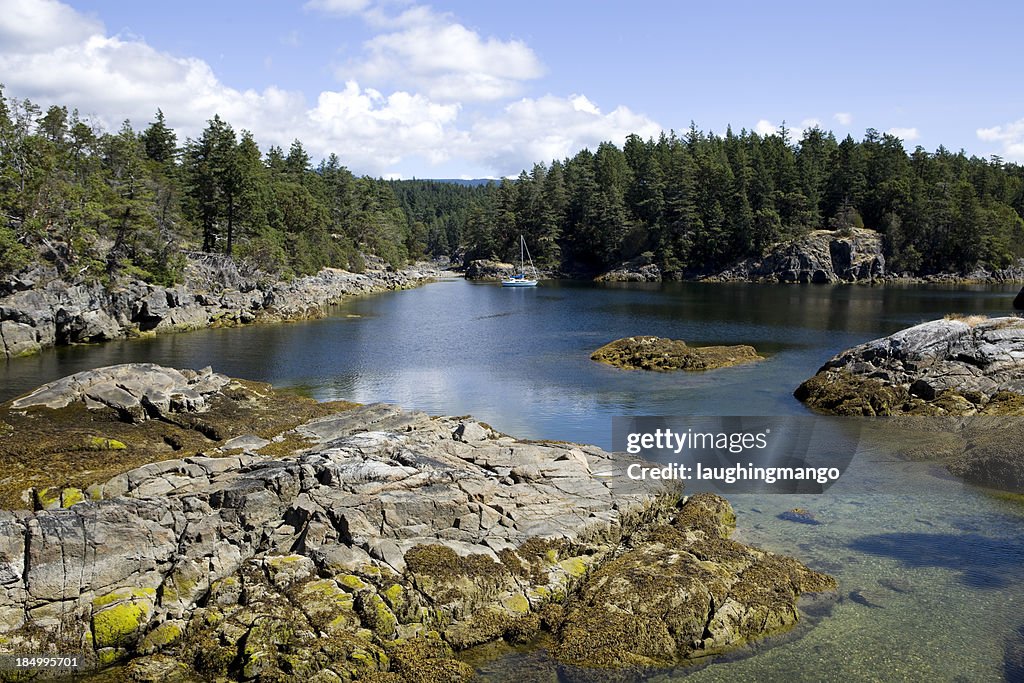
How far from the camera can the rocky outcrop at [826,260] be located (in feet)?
371

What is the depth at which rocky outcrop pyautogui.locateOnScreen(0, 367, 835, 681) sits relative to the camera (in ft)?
40.4

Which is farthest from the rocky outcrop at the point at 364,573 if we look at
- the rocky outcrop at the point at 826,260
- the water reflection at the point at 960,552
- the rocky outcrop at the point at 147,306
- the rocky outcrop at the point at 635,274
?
the rocky outcrop at the point at 635,274

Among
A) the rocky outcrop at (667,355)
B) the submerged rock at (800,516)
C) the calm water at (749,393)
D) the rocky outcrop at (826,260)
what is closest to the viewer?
the calm water at (749,393)

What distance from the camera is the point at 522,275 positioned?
411 feet

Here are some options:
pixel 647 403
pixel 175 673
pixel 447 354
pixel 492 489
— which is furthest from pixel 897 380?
pixel 175 673

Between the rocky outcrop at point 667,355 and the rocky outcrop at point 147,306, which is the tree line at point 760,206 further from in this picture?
the rocky outcrop at point 667,355

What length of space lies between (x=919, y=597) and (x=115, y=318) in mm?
52026

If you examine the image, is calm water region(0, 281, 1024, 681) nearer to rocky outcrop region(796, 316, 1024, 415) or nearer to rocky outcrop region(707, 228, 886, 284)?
rocky outcrop region(796, 316, 1024, 415)

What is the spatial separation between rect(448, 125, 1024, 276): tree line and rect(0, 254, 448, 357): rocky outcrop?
65726 mm

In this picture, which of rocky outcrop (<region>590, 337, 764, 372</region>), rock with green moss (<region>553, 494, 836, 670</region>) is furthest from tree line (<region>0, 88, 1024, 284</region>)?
A: rock with green moss (<region>553, 494, 836, 670</region>)

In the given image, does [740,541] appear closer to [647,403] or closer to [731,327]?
[647,403]

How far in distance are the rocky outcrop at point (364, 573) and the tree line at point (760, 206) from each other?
110 meters

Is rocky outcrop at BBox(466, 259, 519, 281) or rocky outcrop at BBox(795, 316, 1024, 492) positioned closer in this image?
rocky outcrop at BBox(795, 316, 1024, 492)

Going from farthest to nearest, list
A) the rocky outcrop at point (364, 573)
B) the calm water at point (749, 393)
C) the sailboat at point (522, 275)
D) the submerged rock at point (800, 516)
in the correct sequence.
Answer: the sailboat at point (522, 275)
the submerged rock at point (800, 516)
the calm water at point (749, 393)
the rocky outcrop at point (364, 573)
